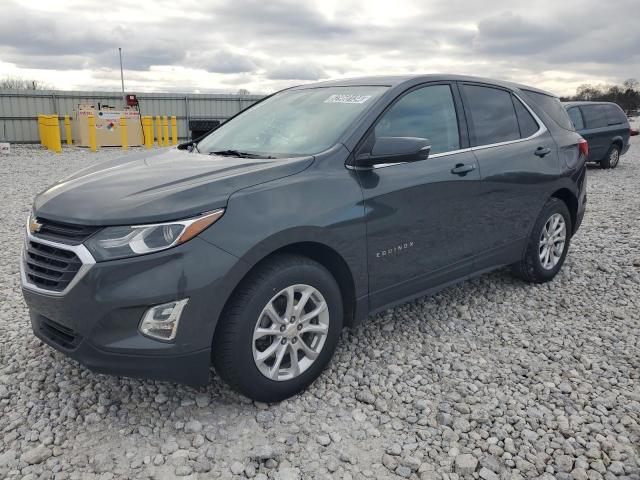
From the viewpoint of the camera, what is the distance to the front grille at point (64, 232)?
2.44 meters

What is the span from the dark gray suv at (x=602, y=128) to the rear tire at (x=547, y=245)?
826cm

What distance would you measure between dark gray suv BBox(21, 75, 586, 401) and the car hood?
0.04 feet

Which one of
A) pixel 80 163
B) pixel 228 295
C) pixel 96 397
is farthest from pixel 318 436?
pixel 80 163

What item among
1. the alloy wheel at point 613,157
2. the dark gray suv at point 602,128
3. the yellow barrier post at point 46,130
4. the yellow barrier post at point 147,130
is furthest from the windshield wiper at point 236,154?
the yellow barrier post at point 147,130

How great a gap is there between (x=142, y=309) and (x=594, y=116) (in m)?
12.9

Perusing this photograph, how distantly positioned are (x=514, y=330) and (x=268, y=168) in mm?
2229

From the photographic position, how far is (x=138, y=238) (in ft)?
7.78

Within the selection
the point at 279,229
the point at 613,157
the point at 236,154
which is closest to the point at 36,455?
the point at 279,229

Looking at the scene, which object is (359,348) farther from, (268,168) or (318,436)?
(268,168)

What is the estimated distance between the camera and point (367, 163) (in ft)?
9.93

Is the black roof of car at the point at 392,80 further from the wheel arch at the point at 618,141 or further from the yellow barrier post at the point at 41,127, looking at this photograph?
the yellow barrier post at the point at 41,127

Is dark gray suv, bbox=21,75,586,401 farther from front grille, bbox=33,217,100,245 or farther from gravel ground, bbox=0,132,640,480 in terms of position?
gravel ground, bbox=0,132,640,480

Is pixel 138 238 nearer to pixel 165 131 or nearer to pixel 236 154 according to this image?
pixel 236 154

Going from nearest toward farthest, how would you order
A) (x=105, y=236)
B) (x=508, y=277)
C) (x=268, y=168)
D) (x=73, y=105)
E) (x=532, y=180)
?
(x=105, y=236) < (x=268, y=168) < (x=532, y=180) < (x=508, y=277) < (x=73, y=105)
